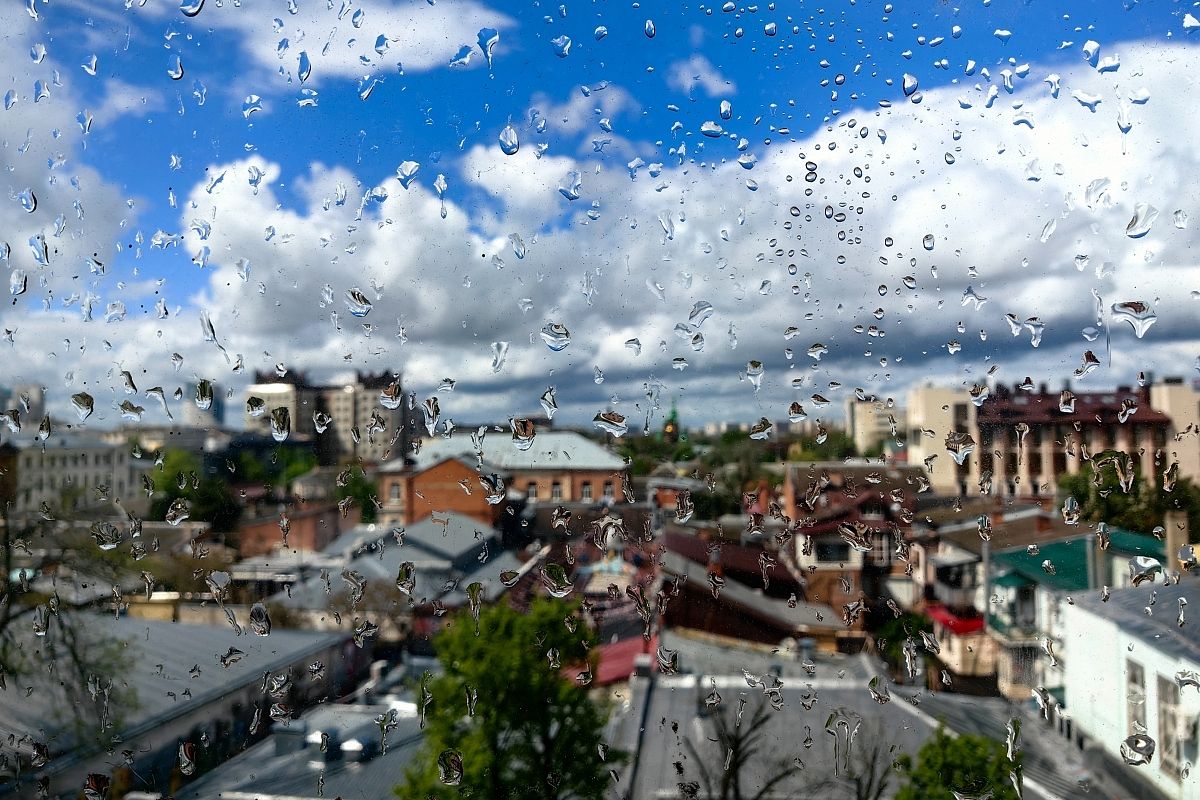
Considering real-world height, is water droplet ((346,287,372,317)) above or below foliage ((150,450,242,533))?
above

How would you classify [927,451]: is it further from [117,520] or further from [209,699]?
[117,520]

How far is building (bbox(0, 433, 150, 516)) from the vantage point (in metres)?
1.34

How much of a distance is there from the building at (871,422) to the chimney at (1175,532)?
498mm

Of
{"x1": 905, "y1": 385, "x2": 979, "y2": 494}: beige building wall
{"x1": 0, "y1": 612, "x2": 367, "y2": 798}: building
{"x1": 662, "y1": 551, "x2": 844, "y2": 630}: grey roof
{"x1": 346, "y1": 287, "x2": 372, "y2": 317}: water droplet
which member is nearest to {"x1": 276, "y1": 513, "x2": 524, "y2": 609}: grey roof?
{"x1": 0, "y1": 612, "x2": 367, "y2": 798}: building

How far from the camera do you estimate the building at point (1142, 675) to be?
1117 millimetres

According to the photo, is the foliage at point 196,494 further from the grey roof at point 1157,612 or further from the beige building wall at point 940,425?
the grey roof at point 1157,612

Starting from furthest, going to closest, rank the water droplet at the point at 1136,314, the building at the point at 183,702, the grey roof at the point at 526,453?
the building at the point at 183,702 → the grey roof at the point at 526,453 → the water droplet at the point at 1136,314

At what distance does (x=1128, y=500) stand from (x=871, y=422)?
47 centimetres

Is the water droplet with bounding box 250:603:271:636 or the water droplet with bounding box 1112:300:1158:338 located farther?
the water droplet with bounding box 250:603:271:636

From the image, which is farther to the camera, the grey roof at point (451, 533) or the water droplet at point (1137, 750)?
the grey roof at point (451, 533)

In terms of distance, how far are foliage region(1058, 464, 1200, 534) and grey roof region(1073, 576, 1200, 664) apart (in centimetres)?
11

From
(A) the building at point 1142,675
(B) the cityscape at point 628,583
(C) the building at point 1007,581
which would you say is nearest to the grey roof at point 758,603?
(B) the cityscape at point 628,583

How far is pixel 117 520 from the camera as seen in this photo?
54.2 inches

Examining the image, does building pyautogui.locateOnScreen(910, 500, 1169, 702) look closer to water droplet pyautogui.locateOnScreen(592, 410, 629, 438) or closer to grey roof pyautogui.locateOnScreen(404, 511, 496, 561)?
water droplet pyautogui.locateOnScreen(592, 410, 629, 438)
